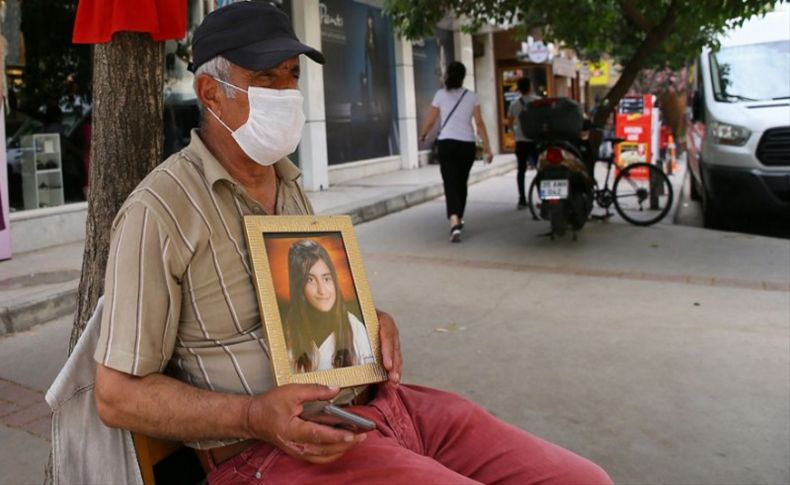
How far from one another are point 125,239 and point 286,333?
38cm

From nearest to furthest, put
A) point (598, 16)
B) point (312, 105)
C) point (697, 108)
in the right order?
point (598, 16) → point (697, 108) → point (312, 105)

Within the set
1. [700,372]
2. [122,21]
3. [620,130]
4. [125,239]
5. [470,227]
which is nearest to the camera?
[125,239]

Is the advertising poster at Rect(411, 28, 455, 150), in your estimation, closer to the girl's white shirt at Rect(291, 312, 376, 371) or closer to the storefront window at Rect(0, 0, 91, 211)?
the storefront window at Rect(0, 0, 91, 211)

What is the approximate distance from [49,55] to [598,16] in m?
6.33

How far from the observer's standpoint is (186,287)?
1.65 meters

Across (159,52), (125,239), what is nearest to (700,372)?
(159,52)

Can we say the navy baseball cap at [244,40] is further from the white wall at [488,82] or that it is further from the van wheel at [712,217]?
the white wall at [488,82]

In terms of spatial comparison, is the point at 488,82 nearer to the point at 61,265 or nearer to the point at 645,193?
the point at 645,193

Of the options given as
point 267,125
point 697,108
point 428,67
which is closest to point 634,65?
point 697,108

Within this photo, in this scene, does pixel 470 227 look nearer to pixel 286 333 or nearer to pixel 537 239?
pixel 537 239

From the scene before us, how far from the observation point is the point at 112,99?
2498 millimetres

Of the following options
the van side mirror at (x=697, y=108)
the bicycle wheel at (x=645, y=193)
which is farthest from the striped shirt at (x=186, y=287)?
the van side mirror at (x=697, y=108)

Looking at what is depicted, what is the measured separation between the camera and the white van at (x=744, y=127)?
27.9 ft

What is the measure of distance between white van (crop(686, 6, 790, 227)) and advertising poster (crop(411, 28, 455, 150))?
8.08 m
